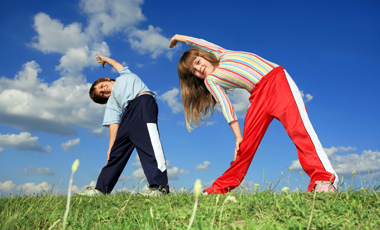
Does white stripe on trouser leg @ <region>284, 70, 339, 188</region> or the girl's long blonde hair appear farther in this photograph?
the girl's long blonde hair

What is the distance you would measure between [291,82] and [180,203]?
205 centimetres

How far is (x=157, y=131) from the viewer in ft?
14.3

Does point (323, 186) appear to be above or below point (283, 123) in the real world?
below

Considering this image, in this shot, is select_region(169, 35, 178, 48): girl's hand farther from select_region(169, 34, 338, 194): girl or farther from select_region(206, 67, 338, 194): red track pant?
select_region(206, 67, 338, 194): red track pant

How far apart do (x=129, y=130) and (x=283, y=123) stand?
252cm

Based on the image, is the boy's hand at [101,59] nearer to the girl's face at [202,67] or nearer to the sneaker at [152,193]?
the girl's face at [202,67]

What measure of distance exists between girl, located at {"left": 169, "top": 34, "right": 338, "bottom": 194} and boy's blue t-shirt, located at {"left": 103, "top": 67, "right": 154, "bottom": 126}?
1050 mm

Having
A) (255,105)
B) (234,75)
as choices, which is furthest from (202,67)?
(255,105)

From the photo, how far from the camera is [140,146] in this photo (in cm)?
437

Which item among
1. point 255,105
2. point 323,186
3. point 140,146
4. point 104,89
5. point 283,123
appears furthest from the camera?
point 104,89

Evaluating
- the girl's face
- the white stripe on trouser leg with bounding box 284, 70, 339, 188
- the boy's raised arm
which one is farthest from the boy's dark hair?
the white stripe on trouser leg with bounding box 284, 70, 339, 188

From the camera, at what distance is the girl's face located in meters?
4.02

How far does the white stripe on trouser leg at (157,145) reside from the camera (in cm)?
411

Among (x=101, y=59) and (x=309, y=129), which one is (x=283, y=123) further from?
(x=101, y=59)
